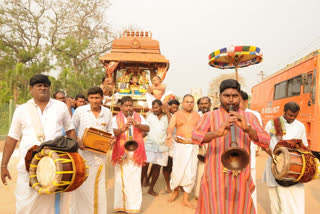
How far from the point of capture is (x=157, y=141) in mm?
5922

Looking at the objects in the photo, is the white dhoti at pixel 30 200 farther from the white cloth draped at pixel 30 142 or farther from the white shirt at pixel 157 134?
the white shirt at pixel 157 134

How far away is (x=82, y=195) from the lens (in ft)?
12.4

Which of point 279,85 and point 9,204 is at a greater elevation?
point 279,85

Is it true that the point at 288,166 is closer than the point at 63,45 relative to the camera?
Yes

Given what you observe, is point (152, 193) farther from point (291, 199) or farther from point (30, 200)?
point (30, 200)

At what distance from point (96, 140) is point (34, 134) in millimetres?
851

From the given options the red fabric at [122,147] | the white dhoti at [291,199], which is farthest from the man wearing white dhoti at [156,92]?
the white dhoti at [291,199]

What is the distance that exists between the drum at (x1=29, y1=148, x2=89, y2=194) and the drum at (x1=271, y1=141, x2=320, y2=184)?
2171mm

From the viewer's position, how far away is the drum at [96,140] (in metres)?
3.52

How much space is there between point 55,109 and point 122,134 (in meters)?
1.64

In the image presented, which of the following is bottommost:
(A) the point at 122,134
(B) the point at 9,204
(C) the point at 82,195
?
(B) the point at 9,204

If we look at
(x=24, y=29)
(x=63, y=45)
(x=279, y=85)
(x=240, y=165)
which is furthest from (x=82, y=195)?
(x=24, y=29)

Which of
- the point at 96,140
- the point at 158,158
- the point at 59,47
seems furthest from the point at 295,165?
the point at 59,47

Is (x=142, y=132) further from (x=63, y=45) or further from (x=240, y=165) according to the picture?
(x=63, y=45)
